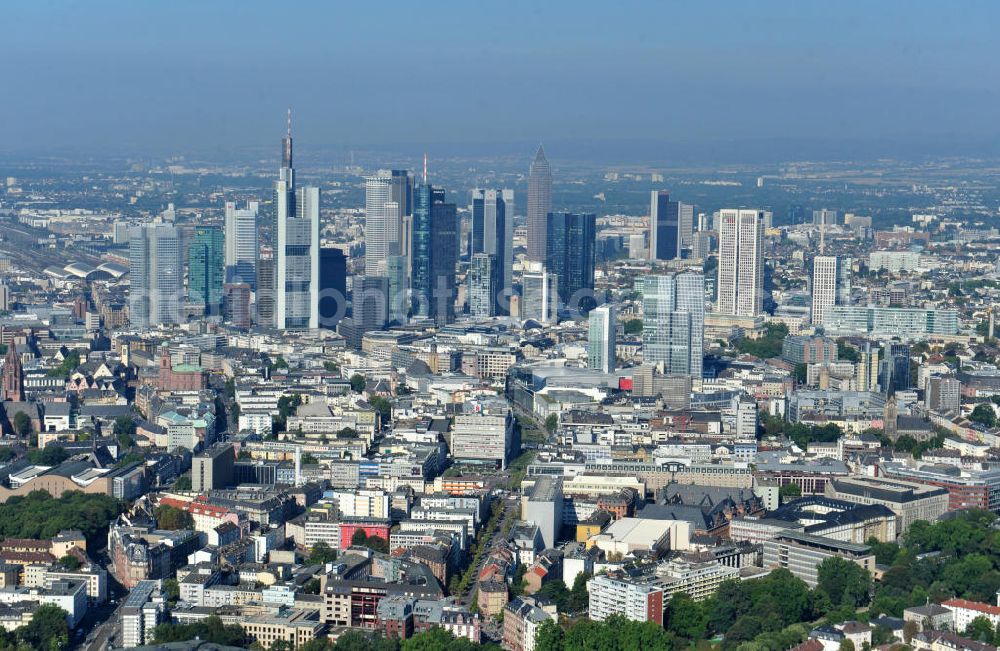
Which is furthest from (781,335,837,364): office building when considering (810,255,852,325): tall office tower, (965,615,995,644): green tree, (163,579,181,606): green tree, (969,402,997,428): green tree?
(163,579,181,606): green tree

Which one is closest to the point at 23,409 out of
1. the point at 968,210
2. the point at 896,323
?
the point at 896,323

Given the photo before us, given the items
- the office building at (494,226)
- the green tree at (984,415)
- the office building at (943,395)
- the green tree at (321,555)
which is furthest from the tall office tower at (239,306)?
the green tree at (321,555)

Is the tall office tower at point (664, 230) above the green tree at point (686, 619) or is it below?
above

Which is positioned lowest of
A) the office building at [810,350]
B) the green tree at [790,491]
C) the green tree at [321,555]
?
the green tree at [321,555]

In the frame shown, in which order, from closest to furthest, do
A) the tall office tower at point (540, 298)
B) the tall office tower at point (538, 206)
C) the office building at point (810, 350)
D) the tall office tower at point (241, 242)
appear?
the office building at point (810, 350), the tall office tower at point (540, 298), the tall office tower at point (241, 242), the tall office tower at point (538, 206)

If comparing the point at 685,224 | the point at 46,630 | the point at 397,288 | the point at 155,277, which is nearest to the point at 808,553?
the point at 46,630

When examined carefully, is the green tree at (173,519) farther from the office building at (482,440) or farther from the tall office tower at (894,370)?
the tall office tower at (894,370)
